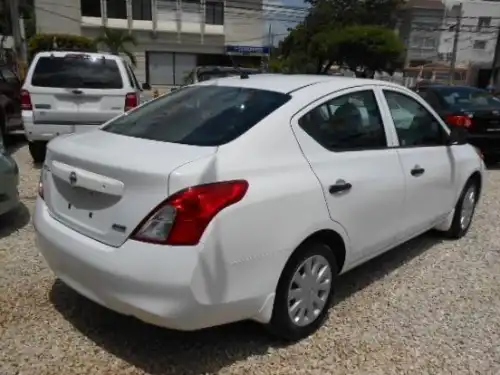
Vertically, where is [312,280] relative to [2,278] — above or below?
above

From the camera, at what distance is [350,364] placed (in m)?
2.85

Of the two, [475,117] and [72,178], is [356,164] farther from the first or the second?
[475,117]

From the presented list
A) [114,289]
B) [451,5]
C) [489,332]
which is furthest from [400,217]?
[451,5]

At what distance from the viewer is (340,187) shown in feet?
9.95

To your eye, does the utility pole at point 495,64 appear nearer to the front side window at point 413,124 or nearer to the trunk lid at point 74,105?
the trunk lid at point 74,105

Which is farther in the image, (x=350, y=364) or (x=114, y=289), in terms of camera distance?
(x=350, y=364)

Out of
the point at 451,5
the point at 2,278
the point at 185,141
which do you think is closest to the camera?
the point at 185,141

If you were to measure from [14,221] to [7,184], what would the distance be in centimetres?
57

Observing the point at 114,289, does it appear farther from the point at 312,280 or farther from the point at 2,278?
the point at 2,278

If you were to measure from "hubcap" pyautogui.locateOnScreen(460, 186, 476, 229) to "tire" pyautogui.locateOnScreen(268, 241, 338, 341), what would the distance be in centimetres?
227

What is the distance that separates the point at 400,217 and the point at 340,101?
1031mm

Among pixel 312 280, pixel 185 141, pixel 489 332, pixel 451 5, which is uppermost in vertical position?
pixel 451 5

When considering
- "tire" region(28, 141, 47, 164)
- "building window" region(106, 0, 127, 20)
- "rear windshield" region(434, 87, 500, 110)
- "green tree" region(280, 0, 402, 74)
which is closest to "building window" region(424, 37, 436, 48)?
"green tree" region(280, 0, 402, 74)

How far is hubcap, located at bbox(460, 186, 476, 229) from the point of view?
16.1 ft
